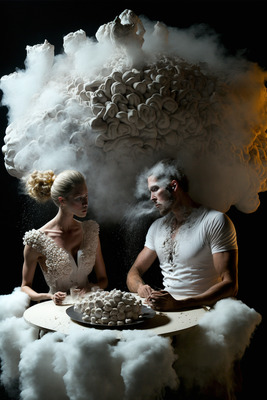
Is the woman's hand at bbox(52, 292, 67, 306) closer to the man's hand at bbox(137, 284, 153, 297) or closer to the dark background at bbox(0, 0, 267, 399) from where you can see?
the man's hand at bbox(137, 284, 153, 297)

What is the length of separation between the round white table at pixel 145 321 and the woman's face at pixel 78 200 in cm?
59

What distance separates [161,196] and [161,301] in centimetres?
68

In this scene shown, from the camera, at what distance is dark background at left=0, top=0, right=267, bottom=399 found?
133 inches

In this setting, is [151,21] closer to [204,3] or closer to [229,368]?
[204,3]

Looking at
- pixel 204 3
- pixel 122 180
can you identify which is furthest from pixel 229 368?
pixel 204 3

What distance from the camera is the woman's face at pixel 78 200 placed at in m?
2.93

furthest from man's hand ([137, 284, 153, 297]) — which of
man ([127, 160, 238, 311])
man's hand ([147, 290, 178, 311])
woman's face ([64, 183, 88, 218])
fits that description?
woman's face ([64, 183, 88, 218])

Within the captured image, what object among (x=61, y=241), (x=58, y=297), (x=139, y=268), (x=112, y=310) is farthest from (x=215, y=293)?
(x=61, y=241)

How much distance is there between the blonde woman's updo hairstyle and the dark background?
0.85 feet

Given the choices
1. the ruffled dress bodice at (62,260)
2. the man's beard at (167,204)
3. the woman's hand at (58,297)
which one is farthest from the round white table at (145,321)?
the man's beard at (167,204)

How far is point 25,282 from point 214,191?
52.2 inches

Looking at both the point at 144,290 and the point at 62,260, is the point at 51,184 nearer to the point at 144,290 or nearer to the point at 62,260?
the point at 62,260

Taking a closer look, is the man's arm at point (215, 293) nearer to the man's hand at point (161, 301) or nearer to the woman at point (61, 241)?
the man's hand at point (161, 301)

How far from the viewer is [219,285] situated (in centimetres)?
268
